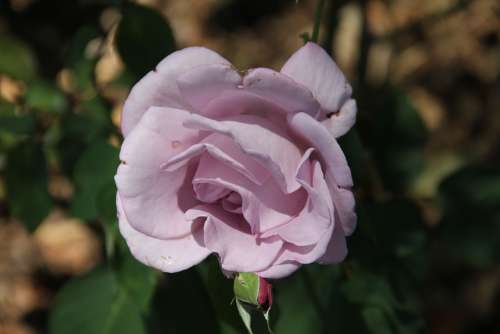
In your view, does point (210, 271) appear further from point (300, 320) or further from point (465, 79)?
point (465, 79)

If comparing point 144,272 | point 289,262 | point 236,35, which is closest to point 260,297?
point 289,262

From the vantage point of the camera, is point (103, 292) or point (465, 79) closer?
point (103, 292)

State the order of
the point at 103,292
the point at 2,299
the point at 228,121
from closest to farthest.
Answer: the point at 228,121, the point at 103,292, the point at 2,299

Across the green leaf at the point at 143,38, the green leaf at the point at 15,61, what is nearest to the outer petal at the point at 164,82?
the green leaf at the point at 143,38

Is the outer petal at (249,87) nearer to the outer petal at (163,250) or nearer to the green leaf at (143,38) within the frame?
the outer petal at (163,250)

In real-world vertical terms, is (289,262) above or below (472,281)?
above
